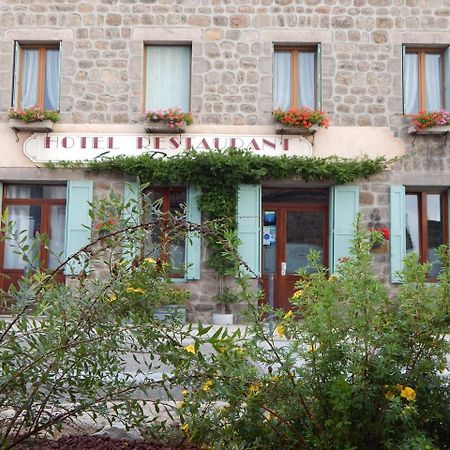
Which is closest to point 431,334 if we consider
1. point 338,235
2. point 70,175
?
point 338,235

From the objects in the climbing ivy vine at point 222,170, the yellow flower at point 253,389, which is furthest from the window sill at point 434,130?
the yellow flower at point 253,389

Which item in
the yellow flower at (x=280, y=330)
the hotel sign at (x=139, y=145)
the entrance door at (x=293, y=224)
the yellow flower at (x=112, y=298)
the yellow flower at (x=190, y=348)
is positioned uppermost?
the hotel sign at (x=139, y=145)

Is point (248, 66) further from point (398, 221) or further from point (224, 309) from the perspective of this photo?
point (224, 309)

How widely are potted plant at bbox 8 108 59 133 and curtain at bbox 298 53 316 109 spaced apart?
437 centimetres

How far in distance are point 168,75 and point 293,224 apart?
3523mm

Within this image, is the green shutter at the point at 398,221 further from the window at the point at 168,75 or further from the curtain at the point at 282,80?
the window at the point at 168,75

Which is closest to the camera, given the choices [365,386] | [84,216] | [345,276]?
[365,386]

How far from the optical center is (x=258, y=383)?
203 centimetres

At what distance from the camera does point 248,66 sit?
10.6 m

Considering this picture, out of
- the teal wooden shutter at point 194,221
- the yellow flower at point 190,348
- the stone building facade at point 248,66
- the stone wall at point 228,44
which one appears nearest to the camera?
the yellow flower at point 190,348

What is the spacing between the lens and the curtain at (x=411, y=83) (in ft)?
34.9

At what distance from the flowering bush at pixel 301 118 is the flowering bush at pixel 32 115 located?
3864 mm

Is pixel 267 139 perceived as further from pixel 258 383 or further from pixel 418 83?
pixel 258 383

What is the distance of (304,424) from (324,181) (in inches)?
335
